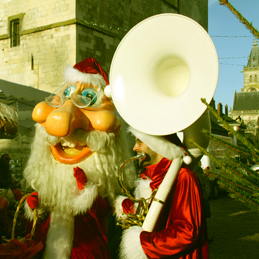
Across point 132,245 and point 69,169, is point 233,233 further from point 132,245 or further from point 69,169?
point 132,245

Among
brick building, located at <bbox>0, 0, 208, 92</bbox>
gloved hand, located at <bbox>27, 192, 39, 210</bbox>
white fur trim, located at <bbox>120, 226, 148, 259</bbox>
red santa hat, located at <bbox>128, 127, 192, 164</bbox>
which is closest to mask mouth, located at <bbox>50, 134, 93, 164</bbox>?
gloved hand, located at <bbox>27, 192, 39, 210</bbox>

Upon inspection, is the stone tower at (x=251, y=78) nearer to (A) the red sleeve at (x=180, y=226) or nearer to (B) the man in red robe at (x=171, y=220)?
(B) the man in red robe at (x=171, y=220)

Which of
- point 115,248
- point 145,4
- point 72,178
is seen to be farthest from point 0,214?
point 145,4

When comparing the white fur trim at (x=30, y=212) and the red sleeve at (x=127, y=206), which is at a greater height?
the red sleeve at (x=127, y=206)

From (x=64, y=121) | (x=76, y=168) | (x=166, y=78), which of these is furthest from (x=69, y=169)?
(x=166, y=78)

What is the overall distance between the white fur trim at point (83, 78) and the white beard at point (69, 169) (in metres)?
0.42

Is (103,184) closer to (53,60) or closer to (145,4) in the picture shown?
(53,60)

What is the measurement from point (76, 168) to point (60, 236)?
1.59 ft

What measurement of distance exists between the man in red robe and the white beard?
1.53 feet

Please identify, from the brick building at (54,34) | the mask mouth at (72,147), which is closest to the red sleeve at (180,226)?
the mask mouth at (72,147)

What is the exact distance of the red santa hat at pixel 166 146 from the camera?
75.3 inches

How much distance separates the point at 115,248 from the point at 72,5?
8.81 meters

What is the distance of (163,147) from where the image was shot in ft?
6.31

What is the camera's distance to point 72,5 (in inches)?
397
